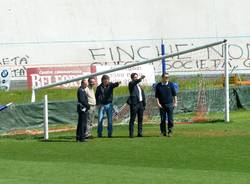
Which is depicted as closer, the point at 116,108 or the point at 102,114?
the point at 102,114

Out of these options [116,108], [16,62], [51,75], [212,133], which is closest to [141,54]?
[16,62]

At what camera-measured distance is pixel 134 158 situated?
17.0 m

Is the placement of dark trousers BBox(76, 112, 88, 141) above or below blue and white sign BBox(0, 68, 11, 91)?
below

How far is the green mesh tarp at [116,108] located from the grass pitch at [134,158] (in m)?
1.39

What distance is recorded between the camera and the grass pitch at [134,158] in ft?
45.2

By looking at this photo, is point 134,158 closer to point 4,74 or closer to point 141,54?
point 4,74

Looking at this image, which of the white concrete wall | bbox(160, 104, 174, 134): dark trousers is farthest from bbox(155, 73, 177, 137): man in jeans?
the white concrete wall

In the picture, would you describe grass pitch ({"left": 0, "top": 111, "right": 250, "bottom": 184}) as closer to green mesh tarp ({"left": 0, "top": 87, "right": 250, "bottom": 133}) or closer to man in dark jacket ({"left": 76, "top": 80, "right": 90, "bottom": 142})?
man in dark jacket ({"left": 76, "top": 80, "right": 90, "bottom": 142})

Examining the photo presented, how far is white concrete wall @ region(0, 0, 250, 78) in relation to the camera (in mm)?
56594

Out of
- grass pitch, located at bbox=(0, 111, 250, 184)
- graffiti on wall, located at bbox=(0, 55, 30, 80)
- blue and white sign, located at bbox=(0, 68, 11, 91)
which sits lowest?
grass pitch, located at bbox=(0, 111, 250, 184)

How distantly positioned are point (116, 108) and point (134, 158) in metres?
11.1

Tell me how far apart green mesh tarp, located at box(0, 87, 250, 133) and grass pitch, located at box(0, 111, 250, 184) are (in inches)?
54.9

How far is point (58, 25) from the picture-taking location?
5678 cm

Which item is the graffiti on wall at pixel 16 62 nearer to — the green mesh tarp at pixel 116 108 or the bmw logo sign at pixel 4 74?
the bmw logo sign at pixel 4 74
